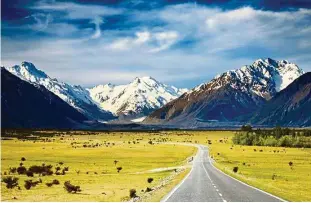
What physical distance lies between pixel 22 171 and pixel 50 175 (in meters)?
5.17

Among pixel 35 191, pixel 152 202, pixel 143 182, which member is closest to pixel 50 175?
pixel 143 182

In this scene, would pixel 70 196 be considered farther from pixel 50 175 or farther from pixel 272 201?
pixel 50 175

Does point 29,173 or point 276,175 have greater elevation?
point 29,173

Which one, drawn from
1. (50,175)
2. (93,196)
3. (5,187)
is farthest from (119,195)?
(50,175)

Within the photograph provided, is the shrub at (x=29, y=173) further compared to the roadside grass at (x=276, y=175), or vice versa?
the shrub at (x=29, y=173)

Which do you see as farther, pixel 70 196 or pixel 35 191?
pixel 35 191

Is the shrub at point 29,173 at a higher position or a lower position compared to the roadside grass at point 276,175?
higher

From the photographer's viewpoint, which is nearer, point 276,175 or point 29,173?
point 29,173

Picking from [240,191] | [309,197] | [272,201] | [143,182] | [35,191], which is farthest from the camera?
[143,182]

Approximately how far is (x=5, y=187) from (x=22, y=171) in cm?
2248

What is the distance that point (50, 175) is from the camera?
257 feet

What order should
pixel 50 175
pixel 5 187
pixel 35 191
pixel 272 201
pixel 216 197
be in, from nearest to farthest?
pixel 272 201 < pixel 216 197 < pixel 35 191 < pixel 5 187 < pixel 50 175

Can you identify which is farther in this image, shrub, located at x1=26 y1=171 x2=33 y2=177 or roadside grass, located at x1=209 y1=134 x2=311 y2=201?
shrub, located at x1=26 y1=171 x2=33 y2=177

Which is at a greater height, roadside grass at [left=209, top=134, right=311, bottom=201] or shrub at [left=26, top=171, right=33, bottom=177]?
shrub at [left=26, top=171, right=33, bottom=177]
